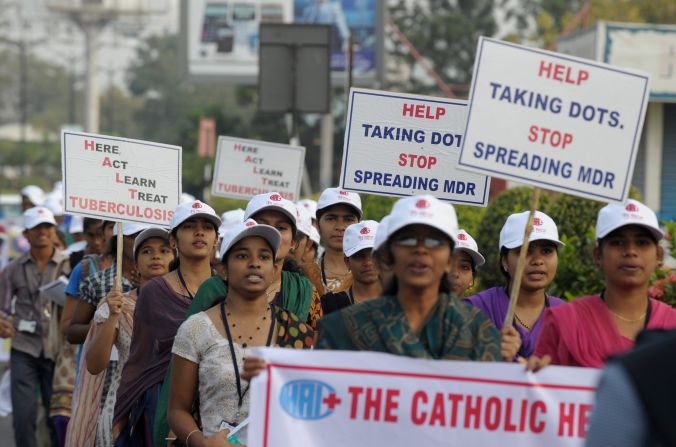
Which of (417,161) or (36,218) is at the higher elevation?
Answer: (417,161)

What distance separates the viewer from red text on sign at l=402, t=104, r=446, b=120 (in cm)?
862

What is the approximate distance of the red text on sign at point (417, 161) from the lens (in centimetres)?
855

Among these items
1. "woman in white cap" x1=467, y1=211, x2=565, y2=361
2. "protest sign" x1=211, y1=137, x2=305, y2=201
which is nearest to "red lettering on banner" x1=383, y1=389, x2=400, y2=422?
"woman in white cap" x1=467, y1=211, x2=565, y2=361

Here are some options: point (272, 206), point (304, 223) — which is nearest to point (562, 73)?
point (272, 206)

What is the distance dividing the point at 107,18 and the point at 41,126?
30.9 metres

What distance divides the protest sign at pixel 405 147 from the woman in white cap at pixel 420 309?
339cm

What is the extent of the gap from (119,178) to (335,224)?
1.31 m

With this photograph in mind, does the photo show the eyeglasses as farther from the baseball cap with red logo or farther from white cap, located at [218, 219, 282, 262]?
white cap, located at [218, 219, 282, 262]

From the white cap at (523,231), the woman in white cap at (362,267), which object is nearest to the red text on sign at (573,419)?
the white cap at (523,231)

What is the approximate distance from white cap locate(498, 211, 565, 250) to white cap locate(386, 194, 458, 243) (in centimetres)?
222

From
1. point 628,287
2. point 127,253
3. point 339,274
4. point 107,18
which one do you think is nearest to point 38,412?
point 127,253

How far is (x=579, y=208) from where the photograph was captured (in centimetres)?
1228

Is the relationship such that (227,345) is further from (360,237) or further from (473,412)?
(360,237)

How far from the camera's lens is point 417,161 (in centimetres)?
858
